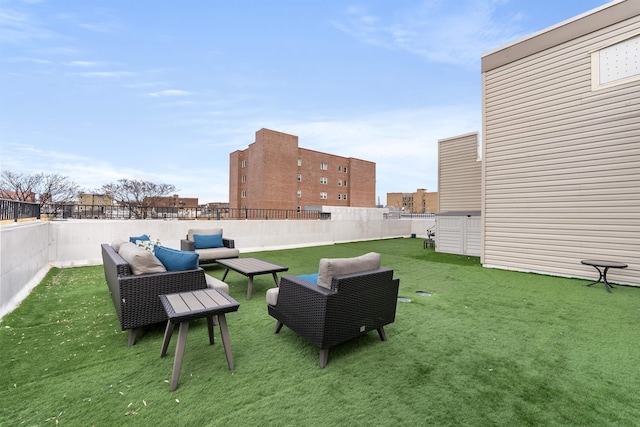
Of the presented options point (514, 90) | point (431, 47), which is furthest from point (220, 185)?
point (514, 90)

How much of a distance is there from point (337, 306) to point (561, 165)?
6.78 m

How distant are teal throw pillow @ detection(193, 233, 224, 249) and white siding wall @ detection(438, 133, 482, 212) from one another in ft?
31.3

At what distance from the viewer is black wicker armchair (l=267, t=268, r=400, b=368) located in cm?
228

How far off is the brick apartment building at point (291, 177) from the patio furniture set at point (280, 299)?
24293mm

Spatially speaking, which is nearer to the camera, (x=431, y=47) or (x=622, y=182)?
(x=622, y=182)

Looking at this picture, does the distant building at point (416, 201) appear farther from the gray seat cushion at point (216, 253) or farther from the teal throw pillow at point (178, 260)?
the teal throw pillow at point (178, 260)

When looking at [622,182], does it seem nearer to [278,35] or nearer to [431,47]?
[431,47]

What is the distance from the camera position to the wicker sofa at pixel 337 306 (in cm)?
228

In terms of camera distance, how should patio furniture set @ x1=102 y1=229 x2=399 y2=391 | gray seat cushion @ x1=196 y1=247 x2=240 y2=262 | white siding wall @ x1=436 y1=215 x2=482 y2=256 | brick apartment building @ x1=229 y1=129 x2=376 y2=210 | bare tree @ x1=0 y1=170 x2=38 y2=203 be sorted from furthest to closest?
brick apartment building @ x1=229 y1=129 x2=376 y2=210, bare tree @ x1=0 y1=170 x2=38 y2=203, white siding wall @ x1=436 y1=215 x2=482 y2=256, gray seat cushion @ x1=196 y1=247 x2=240 y2=262, patio furniture set @ x1=102 y1=229 x2=399 y2=391

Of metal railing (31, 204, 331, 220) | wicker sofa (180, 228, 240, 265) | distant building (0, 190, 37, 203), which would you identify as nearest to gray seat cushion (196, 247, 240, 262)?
wicker sofa (180, 228, 240, 265)

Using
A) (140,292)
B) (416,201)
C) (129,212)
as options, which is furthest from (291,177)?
(416,201)

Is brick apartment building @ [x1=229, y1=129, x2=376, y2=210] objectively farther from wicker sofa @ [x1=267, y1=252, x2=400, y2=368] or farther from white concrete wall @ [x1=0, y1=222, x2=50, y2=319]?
wicker sofa @ [x1=267, y1=252, x2=400, y2=368]

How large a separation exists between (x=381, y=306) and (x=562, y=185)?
6103mm

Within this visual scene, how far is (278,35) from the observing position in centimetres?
878
